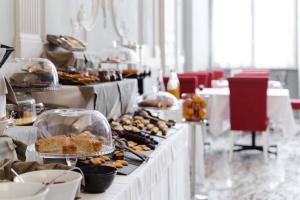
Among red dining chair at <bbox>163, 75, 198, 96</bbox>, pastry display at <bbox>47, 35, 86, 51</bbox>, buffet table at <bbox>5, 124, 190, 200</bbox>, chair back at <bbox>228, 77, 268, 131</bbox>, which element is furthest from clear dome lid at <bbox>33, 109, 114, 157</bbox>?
red dining chair at <bbox>163, 75, 198, 96</bbox>

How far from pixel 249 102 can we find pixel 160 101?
7.72 feet

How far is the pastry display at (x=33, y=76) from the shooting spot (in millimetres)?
2318

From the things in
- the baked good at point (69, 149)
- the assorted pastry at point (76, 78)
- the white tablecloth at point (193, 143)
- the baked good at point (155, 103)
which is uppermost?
the assorted pastry at point (76, 78)

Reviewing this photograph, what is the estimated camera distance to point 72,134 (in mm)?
1851

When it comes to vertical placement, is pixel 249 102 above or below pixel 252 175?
above

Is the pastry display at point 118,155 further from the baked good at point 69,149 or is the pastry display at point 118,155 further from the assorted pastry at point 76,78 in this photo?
the assorted pastry at point 76,78

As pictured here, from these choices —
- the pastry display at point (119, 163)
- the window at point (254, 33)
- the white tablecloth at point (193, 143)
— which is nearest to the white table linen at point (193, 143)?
the white tablecloth at point (193, 143)

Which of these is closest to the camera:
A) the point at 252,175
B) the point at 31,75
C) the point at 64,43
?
the point at 31,75

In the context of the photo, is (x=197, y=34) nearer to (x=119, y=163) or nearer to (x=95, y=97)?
(x=95, y=97)

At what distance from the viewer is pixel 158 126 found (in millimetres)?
2881

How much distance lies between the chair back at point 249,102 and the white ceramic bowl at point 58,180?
4412 millimetres

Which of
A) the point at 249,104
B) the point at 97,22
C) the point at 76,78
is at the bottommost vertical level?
the point at 249,104

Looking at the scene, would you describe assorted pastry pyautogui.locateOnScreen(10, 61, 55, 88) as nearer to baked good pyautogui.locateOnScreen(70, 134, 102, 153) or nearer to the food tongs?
the food tongs

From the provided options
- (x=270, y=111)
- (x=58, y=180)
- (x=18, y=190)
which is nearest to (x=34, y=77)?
(x=58, y=180)
